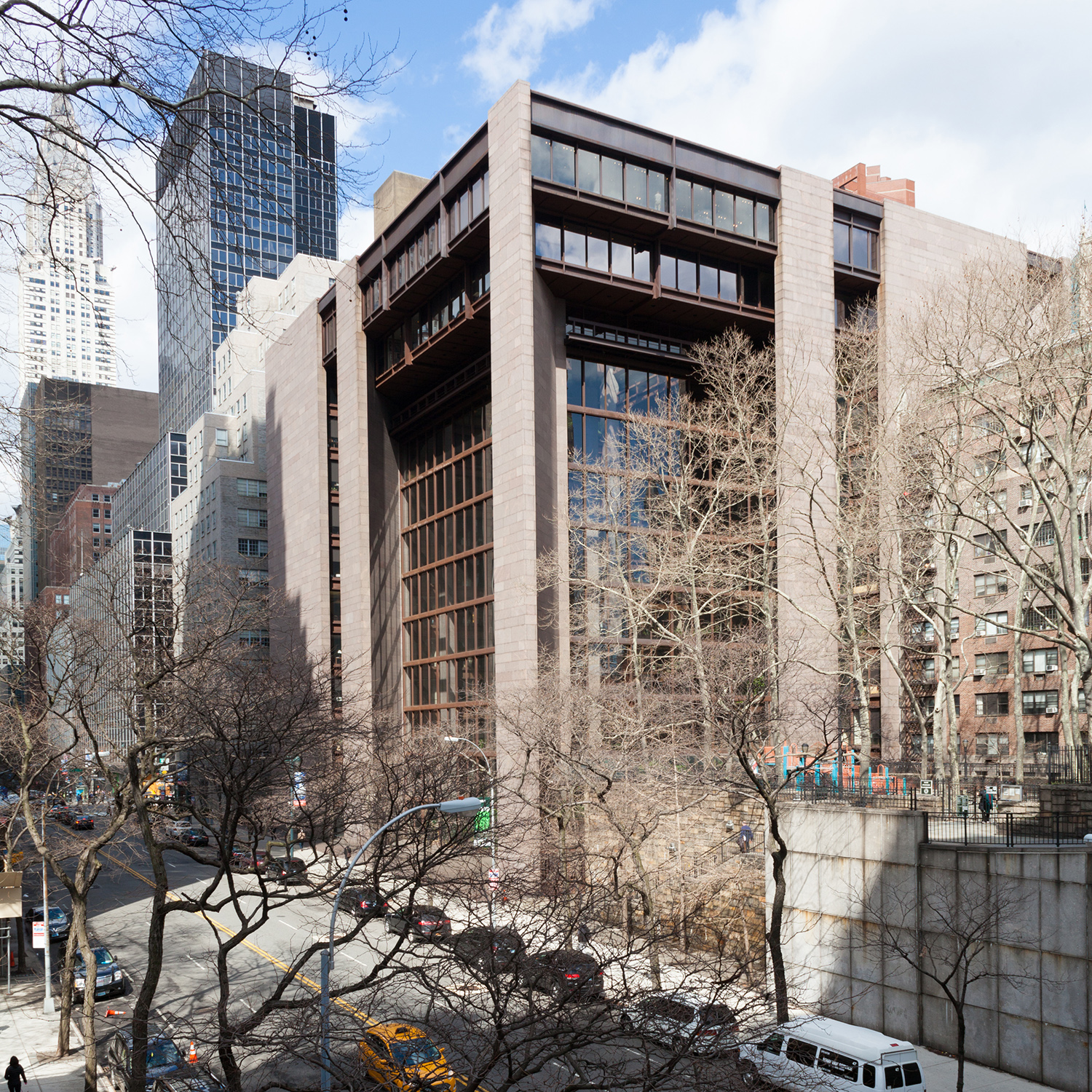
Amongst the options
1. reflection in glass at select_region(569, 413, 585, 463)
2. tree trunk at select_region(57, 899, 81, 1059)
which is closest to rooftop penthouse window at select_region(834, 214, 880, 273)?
reflection in glass at select_region(569, 413, 585, 463)

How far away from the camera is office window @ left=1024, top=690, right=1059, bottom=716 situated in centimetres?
5744

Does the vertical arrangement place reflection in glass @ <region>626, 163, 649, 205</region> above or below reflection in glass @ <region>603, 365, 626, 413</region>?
above

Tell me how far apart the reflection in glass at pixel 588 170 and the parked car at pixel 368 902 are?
3641cm

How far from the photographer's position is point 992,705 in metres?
60.1

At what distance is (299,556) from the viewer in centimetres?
6944

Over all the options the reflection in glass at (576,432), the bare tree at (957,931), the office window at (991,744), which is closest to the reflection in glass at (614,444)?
the reflection in glass at (576,432)

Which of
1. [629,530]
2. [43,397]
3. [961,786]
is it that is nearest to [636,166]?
[629,530]

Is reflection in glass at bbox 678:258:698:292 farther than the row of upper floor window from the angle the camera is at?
Yes

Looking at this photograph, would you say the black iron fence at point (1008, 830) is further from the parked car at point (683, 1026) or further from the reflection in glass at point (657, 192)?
the reflection in glass at point (657, 192)

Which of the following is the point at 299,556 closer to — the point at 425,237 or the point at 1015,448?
the point at 425,237

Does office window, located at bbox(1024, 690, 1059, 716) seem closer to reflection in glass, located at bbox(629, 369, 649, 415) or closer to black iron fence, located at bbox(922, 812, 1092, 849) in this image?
reflection in glass, located at bbox(629, 369, 649, 415)

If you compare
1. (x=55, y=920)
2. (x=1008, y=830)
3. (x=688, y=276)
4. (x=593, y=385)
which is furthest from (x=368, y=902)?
(x=688, y=276)

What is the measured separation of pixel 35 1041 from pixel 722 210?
45.8m

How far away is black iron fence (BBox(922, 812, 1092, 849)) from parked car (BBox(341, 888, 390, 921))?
14.8 m
